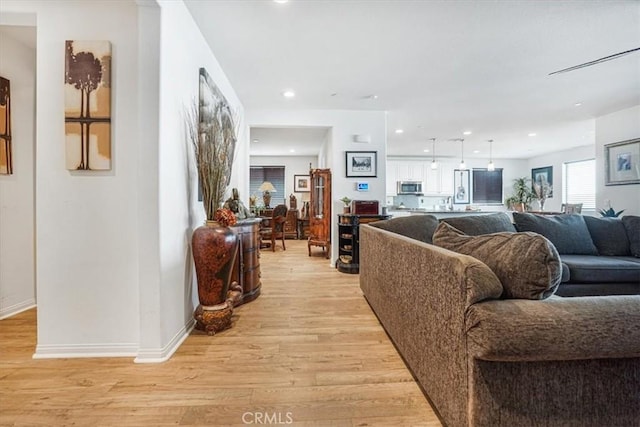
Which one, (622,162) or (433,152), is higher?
(433,152)

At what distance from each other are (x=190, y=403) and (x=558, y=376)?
1.65 meters

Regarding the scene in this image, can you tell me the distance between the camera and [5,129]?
2.60 m

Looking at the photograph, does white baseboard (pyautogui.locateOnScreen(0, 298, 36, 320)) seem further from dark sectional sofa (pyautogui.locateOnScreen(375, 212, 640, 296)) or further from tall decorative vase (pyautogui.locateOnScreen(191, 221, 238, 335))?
dark sectional sofa (pyautogui.locateOnScreen(375, 212, 640, 296))

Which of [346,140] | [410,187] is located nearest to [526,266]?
[346,140]

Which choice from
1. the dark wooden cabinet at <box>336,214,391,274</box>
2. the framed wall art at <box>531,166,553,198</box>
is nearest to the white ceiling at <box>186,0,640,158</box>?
the dark wooden cabinet at <box>336,214,391,274</box>

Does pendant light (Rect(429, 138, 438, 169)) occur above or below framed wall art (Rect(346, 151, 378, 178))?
above

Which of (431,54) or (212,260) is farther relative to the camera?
(431,54)

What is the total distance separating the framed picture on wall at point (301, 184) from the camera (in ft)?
28.7

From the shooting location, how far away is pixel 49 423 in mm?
1368

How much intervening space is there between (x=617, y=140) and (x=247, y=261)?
6.18 metres

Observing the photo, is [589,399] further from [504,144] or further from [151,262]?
[504,144]

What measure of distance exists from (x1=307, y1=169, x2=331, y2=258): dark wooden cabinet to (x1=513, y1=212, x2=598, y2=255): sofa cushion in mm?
2972

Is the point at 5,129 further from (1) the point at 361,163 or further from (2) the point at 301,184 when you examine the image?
(2) the point at 301,184

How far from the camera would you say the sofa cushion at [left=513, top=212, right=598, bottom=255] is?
2.90 meters
